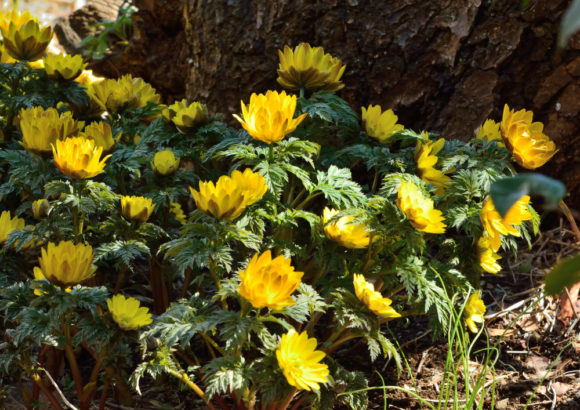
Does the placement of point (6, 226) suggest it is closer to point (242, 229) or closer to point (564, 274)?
point (242, 229)

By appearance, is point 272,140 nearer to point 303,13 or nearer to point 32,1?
point 303,13

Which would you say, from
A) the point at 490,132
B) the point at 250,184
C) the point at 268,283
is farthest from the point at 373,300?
the point at 490,132

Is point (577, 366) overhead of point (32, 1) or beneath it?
overhead

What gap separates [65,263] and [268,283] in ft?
1.76

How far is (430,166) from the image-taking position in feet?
6.22

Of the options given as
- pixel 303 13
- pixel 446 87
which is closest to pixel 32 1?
pixel 303 13

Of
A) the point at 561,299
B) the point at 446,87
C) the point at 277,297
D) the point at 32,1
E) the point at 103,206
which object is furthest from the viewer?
the point at 32,1

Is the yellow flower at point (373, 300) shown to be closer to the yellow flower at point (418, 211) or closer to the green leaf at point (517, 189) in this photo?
the yellow flower at point (418, 211)

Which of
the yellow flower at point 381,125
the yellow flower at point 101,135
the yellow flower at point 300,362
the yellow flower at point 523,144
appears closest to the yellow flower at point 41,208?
the yellow flower at point 101,135

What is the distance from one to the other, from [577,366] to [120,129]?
1739 mm

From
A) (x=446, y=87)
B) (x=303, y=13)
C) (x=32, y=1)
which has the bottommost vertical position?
(x=32, y=1)

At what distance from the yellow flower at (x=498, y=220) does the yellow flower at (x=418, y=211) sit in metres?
0.19

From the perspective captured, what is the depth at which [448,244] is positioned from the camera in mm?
1917

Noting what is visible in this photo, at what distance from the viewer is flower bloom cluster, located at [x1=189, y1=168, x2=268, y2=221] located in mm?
1522
